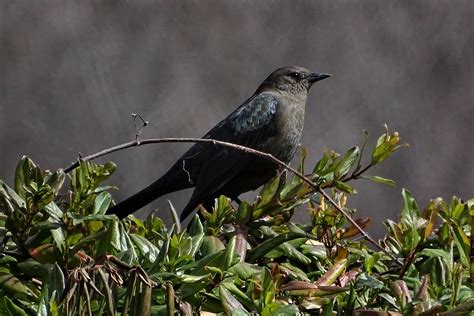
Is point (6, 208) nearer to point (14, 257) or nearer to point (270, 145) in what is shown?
point (14, 257)

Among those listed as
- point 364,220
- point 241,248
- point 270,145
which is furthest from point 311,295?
point 270,145

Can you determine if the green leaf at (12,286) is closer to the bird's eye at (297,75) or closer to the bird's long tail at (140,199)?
the bird's long tail at (140,199)

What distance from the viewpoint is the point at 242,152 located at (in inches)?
132

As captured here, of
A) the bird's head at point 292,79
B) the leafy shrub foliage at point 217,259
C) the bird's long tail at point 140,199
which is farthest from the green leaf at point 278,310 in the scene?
the bird's head at point 292,79

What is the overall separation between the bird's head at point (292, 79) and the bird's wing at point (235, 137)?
174 millimetres

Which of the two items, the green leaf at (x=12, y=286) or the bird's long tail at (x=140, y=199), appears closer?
the green leaf at (x=12, y=286)

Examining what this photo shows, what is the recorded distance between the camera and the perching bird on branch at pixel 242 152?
329 cm

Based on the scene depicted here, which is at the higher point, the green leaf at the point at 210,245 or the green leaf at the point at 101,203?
the green leaf at the point at 101,203

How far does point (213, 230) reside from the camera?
1.41m

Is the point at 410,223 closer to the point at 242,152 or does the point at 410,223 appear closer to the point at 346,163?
the point at 346,163

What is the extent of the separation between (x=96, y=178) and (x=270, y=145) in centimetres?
217

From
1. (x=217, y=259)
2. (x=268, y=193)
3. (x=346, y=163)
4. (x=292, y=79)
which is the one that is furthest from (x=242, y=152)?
(x=217, y=259)

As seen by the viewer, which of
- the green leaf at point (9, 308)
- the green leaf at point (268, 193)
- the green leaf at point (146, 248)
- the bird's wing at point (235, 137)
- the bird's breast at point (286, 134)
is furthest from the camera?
the bird's breast at point (286, 134)

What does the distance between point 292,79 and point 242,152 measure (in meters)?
0.67
